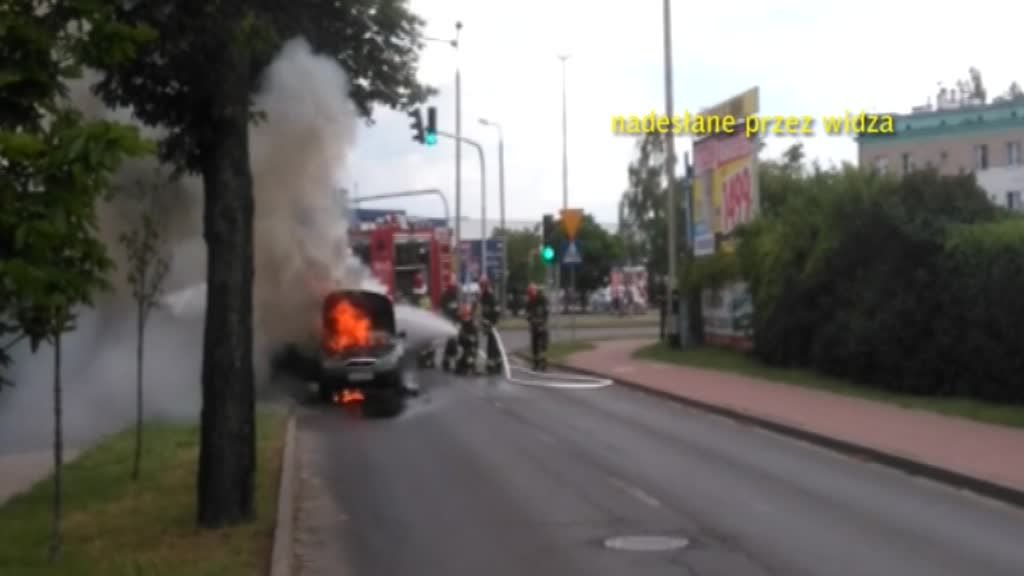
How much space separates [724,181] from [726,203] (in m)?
0.54

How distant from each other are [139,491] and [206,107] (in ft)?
12.5

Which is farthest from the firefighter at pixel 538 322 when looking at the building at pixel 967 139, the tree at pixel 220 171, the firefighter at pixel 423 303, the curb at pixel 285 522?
the building at pixel 967 139

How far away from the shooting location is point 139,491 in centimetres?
1462

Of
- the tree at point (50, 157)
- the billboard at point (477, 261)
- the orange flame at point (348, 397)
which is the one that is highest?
the billboard at point (477, 261)

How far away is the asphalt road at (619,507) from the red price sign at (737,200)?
12655 millimetres

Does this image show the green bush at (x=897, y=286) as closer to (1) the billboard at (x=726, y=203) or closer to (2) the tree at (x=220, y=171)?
(1) the billboard at (x=726, y=203)

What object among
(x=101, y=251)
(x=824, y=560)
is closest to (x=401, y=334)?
(x=824, y=560)

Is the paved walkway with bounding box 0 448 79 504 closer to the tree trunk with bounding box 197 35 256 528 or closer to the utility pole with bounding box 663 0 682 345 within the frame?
the tree trunk with bounding box 197 35 256 528

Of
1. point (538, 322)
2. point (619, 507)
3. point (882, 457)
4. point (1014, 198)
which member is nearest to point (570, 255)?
point (538, 322)

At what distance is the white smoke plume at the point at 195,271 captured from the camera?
2181 centimetres

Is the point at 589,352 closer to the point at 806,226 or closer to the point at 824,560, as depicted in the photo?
the point at 806,226

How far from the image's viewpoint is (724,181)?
35969 millimetres

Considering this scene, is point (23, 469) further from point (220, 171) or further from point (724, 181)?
point (724, 181)

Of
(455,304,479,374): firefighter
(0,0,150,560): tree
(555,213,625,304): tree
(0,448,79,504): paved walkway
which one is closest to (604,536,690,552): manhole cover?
(0,0,150,560): tree
